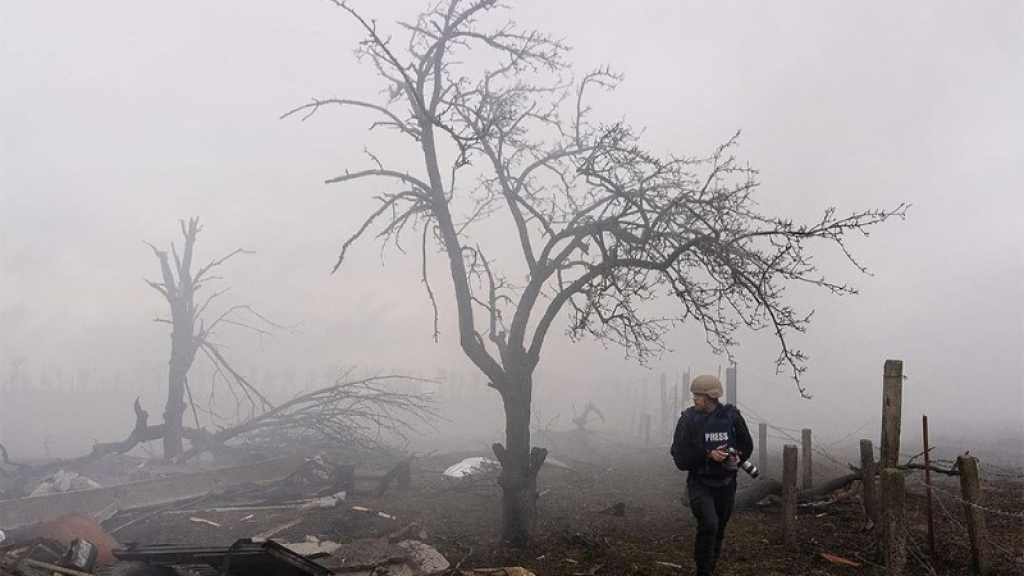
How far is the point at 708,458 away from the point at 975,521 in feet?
9.86

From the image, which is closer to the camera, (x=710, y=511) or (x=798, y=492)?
(x=710, y=511)

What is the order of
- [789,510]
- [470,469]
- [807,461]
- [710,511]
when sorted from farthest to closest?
1. [470,469]
2. [807,461]
3. [789,510]
4. [710,511]

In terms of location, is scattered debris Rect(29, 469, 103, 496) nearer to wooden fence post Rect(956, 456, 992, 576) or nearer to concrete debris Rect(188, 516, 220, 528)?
concrete debris Rect(188, 516, 220, 528)

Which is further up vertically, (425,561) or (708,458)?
(708,458)

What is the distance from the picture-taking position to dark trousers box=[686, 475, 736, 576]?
5973mm

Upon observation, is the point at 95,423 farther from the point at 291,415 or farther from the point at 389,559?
the point at 389,559

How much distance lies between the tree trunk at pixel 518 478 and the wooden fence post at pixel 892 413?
4.29m

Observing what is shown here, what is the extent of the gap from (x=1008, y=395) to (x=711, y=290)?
103856 millimetres

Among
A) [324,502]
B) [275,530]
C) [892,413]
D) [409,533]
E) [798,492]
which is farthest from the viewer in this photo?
[324,502]

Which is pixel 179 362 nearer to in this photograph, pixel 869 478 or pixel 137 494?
pixel 137 494

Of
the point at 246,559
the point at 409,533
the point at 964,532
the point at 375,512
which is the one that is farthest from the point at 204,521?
the point at 964,532

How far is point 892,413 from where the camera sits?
21.5ft

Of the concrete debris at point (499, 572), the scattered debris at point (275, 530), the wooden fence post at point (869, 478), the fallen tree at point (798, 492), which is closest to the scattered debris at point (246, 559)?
the concrete debris at point (499, 572)

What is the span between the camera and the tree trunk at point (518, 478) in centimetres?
902
